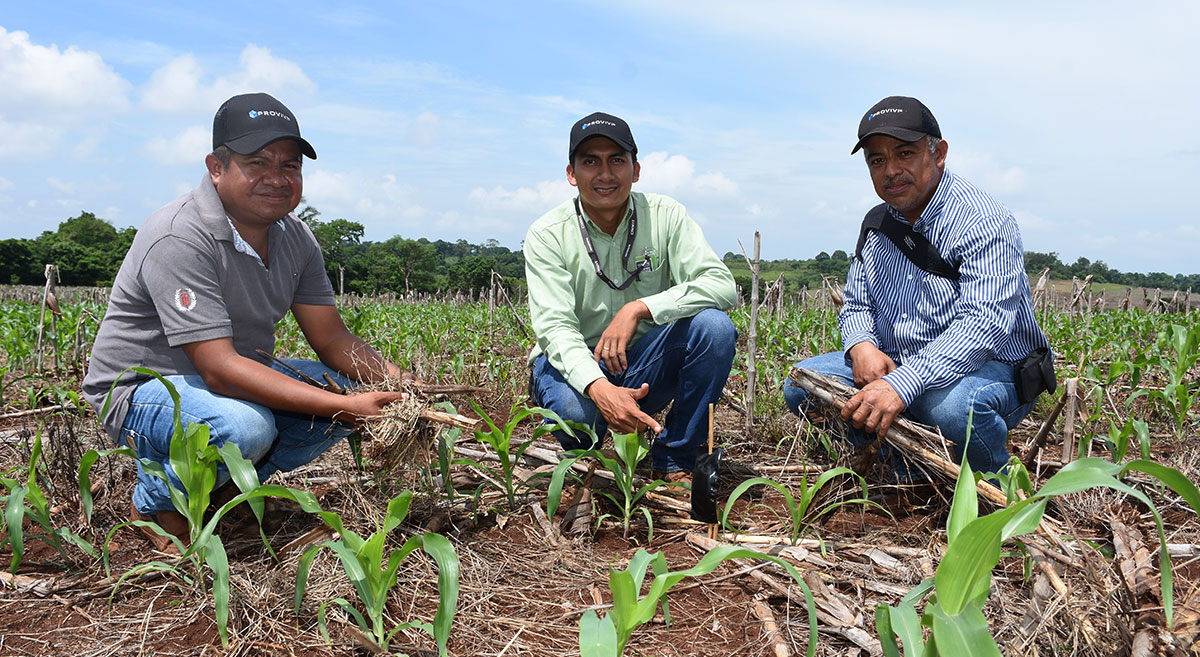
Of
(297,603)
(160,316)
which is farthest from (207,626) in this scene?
(160,316)

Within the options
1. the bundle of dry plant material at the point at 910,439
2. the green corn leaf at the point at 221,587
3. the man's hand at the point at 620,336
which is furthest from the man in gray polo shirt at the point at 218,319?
the bundle of dry plant material at the point at 910,439

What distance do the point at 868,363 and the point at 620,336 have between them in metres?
0.95

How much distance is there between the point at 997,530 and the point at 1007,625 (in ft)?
2.20

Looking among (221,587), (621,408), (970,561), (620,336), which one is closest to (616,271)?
(620,336)

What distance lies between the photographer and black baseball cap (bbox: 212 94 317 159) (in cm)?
233

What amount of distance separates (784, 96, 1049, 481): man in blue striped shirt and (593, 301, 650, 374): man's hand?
71 cm

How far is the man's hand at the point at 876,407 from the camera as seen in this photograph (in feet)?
7.67

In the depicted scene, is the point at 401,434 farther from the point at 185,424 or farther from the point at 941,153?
the point at 941,153

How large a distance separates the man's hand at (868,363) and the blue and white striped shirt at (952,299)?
0.22 feet

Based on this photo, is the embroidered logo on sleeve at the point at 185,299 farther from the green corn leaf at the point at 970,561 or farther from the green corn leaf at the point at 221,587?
the green corn leaf at the point at 970,561

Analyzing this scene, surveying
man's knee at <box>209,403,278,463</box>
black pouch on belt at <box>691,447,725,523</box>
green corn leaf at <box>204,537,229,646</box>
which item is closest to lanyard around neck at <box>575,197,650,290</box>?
black pouch on belt at <box>691,447,725,523</box>

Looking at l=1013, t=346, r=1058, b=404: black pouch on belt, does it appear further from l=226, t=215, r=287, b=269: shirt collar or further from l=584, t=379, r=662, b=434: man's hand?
l=226, t=215, r=287, b=269: shirt collar

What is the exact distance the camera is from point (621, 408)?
7.83ft

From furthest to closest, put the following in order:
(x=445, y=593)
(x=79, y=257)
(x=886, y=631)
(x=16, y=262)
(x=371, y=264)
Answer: (x=371, y=264)
(x=79, y=257)
(x=16, y=262)
(x=445, y=593)
(x=886, y=631)
